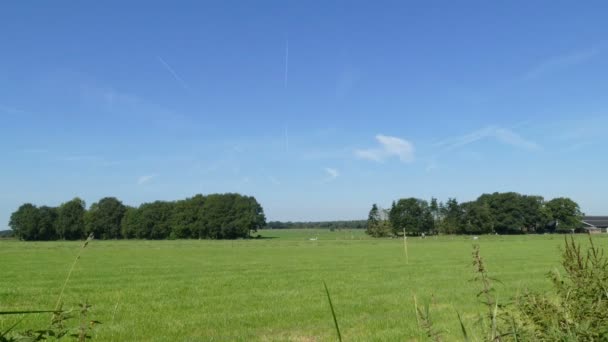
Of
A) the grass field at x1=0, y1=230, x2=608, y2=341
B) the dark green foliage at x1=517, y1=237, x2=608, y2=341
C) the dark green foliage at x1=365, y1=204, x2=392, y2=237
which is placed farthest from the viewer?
the dark green foliage at x1=365, y1=204, x2=392, y2=237

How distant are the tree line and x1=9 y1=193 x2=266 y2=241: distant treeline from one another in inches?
1596

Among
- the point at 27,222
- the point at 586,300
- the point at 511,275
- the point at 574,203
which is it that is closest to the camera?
the point at 586,300

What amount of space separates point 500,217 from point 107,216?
11977 centimetres

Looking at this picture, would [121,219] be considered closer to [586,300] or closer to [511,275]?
[511,275]

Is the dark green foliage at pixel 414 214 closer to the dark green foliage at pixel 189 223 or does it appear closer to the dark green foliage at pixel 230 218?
the dark green foliage at pixel 230 218

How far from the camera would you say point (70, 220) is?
487 ft

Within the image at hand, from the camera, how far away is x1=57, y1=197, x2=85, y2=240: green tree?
147875 mm

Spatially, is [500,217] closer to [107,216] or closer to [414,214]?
[414,214]

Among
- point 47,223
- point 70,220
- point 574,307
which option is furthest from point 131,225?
point 574,307

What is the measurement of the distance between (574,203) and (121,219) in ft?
449

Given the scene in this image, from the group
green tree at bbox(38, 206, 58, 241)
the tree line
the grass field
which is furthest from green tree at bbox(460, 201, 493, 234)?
green tree at bbox(38, 206, 58, 241)

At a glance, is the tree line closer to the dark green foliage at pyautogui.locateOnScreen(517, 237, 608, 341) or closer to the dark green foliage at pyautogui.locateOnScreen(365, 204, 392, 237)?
the dark green foliage at pyautogui.locateOnScreen(365, 204, 392, 237)

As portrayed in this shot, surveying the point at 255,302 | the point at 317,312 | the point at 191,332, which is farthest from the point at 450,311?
the point at 191,332

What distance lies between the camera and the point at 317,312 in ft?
43.9
